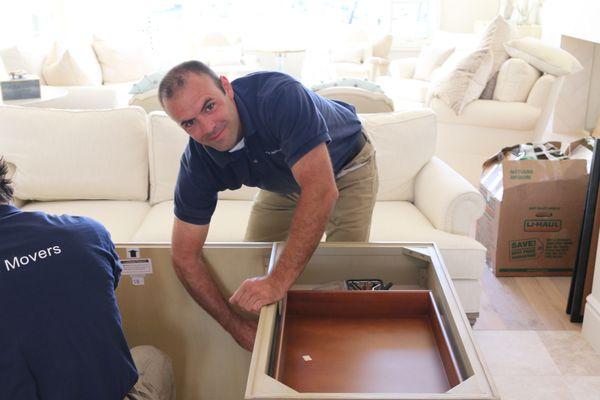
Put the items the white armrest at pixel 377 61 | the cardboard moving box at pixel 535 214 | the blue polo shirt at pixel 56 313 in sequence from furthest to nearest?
1. the white armrest at pixel 377 61
2. the cardboard moving box at pixel 535 214
3. the blue polo shirt at pixel 56 313

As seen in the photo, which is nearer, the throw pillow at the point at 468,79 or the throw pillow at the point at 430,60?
the throw pillow at the point at 468,79

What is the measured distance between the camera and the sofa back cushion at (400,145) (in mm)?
2898

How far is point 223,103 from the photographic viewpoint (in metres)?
1.58

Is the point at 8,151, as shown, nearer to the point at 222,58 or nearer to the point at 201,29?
the point at 222,58

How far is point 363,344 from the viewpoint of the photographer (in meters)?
1.37

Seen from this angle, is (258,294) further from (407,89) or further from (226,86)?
(407,89)

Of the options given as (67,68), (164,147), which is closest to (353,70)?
(67,68)

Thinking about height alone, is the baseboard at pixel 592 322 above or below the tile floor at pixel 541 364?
above

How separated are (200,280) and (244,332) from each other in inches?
8.2

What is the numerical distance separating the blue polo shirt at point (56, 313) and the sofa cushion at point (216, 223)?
124 centimetres

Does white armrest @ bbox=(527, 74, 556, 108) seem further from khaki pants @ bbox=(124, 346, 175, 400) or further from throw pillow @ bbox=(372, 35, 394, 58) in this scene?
khaki pants @ bbox=(124, 346, 175, 400)

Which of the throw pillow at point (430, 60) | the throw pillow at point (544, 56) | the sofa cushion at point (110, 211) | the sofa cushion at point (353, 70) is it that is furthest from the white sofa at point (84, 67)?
the throw pillow at point (544, 56)

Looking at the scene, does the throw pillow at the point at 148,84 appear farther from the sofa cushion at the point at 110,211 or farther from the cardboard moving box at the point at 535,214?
the cardboard moving box at the point at 535,214

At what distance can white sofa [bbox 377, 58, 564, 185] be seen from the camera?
4504mm
